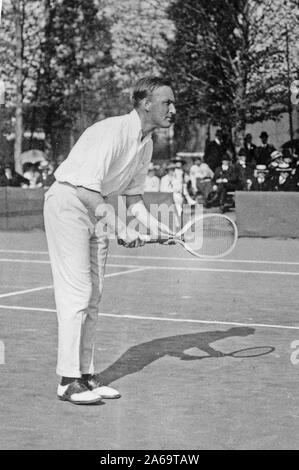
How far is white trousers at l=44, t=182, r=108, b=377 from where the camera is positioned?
636cm

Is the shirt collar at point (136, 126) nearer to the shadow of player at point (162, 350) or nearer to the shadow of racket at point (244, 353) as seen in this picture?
the shadow of player at point (162, 350)

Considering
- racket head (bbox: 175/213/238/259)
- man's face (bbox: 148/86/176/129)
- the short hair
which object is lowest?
racket head (bbox: 175/213/238/259)

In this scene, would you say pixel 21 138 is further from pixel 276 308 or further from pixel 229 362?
pixel 229 362

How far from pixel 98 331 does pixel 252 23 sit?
58.3 feet

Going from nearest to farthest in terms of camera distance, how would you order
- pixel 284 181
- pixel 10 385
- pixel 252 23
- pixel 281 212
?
pixel 10 385 < pixel 281 212 < pixel 284 181 < pixel 252 23

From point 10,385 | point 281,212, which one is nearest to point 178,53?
point 281,212

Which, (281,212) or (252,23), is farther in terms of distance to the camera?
(252,23)

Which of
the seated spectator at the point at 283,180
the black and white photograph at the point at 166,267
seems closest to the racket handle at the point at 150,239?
the black and white photograph at the point at 166,267

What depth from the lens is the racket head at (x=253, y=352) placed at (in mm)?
8172

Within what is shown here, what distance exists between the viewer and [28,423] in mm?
5914

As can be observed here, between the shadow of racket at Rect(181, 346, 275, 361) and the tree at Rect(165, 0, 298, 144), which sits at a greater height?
the tree at Rect(165, 0, 298, 144)

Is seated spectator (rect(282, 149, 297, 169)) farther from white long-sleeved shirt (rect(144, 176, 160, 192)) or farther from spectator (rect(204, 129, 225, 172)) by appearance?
white long-sleeved shirt (rect(144, 176, 160, 192))

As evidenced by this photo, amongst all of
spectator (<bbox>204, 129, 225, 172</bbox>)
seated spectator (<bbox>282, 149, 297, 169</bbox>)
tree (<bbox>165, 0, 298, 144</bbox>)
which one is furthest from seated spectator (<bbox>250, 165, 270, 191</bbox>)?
tree (<bbox>165, 0, 298, 144</bbox>)

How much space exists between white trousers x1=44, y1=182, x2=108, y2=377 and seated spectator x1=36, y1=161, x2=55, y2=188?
69.8 ft
